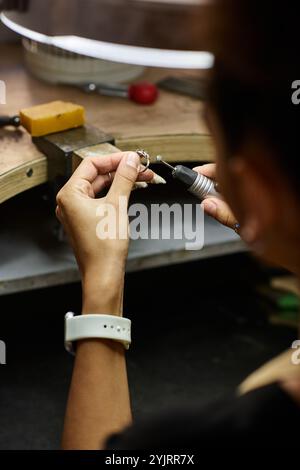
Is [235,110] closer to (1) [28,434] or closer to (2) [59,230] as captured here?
(2) [59,230]

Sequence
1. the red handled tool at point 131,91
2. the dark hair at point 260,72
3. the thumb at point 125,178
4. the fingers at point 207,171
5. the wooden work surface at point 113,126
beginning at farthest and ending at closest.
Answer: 1. the red handled tool at point 131,91
2. the wooden work surface at point 113,126
3. the fingers at point 207,171
4. the thumb at point 125,178
5. the dark hair at point 260,72

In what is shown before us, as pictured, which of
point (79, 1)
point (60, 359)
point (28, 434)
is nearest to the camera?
point (79, 1)

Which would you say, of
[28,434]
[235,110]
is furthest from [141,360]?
[235,110]

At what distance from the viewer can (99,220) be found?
3.14ft

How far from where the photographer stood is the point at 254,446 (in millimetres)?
623

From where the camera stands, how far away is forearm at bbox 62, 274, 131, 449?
833 millimetres

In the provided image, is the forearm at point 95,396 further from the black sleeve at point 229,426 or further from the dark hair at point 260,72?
the dark hair at point 260,72

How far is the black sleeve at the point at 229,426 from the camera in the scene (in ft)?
2.05

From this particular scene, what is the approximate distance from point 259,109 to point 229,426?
288 millimetres

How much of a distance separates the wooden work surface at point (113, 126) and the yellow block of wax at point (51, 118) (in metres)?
0.04

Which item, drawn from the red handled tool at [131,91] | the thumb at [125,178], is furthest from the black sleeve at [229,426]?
the red handled tool at [131,91]

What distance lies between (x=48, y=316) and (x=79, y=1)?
1.13m

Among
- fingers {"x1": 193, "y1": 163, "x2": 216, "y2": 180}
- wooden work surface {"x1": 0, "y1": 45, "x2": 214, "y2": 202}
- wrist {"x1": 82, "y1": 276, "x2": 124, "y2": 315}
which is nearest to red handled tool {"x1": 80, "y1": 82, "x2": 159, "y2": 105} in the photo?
wooden work surface {"x1": 0, "y1": 45, "x2": 214, "y2": 202}

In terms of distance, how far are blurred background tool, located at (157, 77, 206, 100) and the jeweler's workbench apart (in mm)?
21
